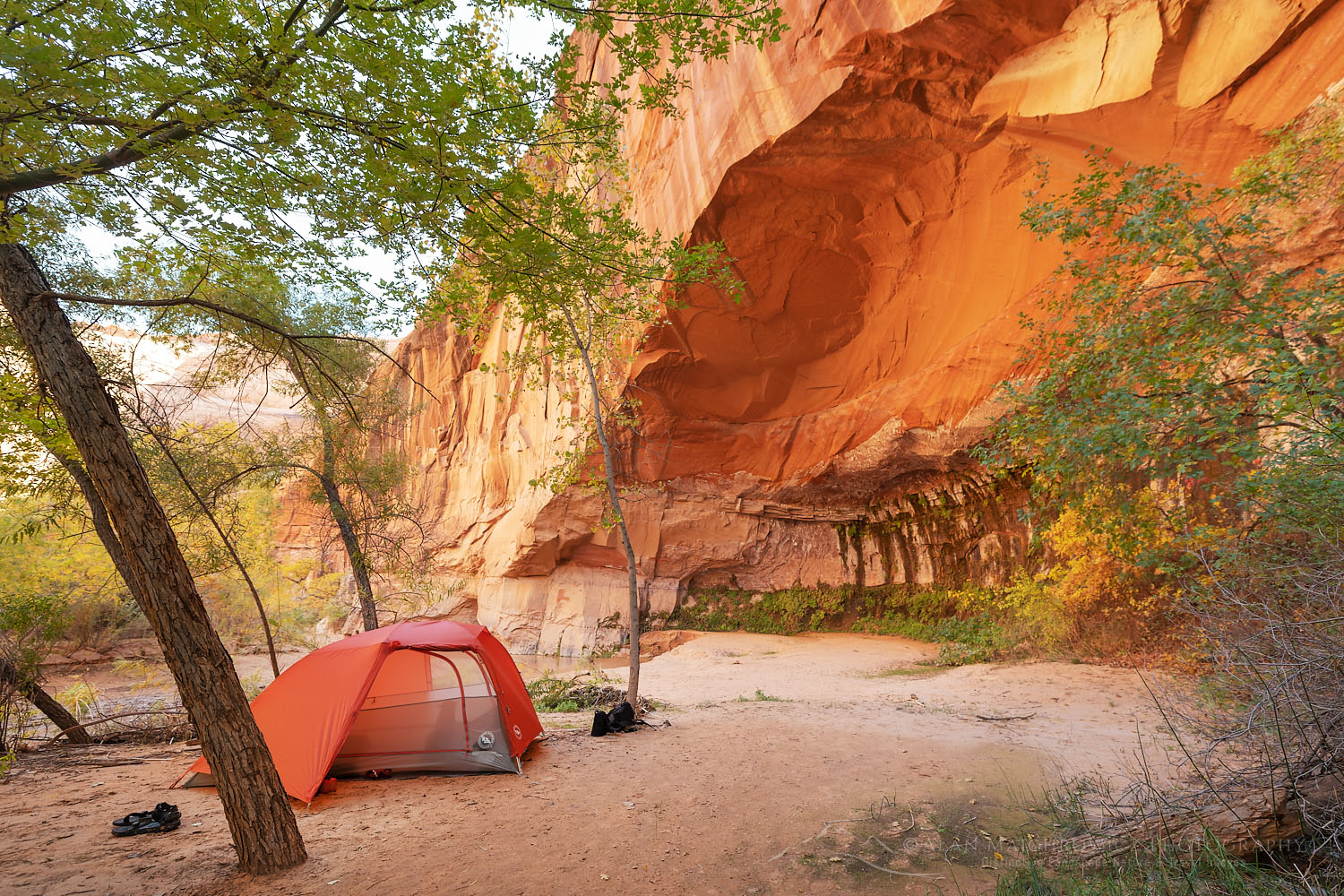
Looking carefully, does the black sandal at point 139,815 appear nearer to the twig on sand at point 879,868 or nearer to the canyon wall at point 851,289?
the twig on sand at point 879,868

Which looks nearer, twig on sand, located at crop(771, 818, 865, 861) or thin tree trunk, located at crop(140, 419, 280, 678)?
twig on sand, located at crop(771, 818, 865, 861)

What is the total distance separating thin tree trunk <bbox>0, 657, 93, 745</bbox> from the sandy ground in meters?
0.50

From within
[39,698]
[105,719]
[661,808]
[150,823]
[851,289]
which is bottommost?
[661,808]

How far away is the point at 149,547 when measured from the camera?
334 centimetres

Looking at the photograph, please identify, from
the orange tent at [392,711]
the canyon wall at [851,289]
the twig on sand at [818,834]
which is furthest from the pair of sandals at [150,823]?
the canyon wall at [851,289]

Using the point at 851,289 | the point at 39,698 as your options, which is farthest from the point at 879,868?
the point at 851,289

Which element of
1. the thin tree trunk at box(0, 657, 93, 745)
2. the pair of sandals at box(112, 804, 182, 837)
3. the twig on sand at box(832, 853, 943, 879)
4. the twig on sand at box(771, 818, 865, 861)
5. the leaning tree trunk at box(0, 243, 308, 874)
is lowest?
the twig on sand at box(771, 818, 865, 861)

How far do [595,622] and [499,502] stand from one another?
18.0 feet

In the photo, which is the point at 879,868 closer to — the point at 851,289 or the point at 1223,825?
the point at 1223,825

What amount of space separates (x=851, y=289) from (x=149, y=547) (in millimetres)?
13441

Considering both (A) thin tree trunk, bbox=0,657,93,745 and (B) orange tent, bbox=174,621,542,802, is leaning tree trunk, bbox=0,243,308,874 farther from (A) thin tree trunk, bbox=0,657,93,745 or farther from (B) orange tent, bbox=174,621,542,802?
(A) thin tree trunk, bbox=0,657,93,745

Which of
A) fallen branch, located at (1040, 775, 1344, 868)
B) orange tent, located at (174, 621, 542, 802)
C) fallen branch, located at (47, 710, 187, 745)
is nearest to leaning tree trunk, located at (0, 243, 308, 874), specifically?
orange tent, located at (174, 621, 542, 802)

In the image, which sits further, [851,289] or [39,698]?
[851,289]

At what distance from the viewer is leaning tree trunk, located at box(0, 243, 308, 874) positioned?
10.9 feet
